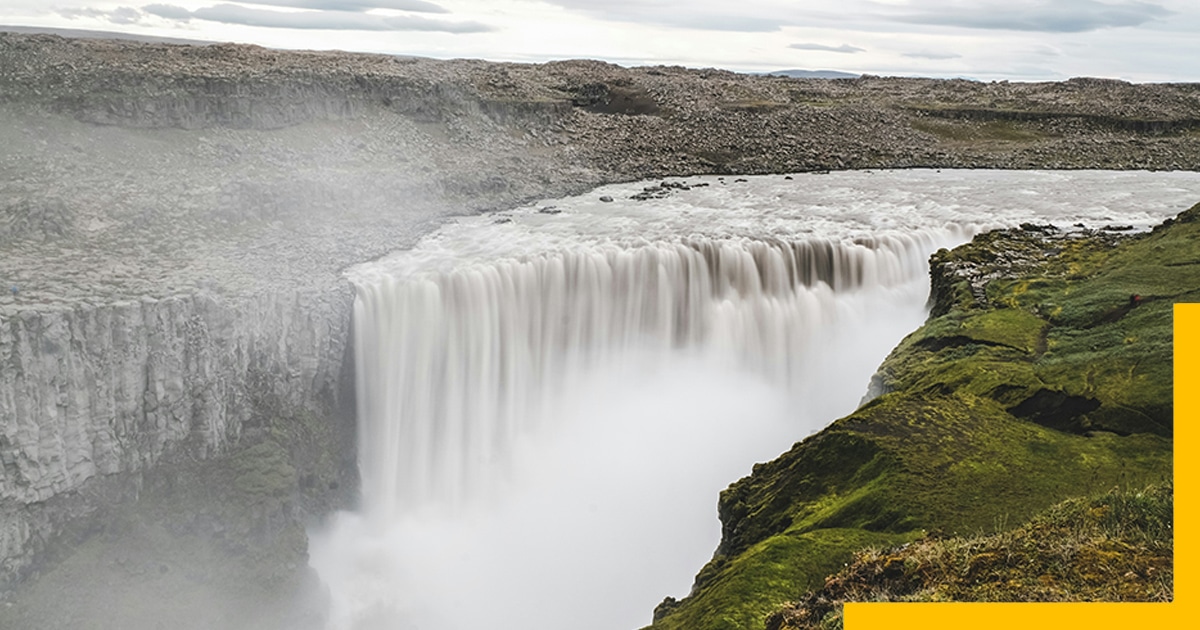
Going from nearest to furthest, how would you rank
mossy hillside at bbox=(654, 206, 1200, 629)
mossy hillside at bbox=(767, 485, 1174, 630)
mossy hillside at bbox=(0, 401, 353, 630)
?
mossy hillside at bbox=(767, 485, 1174, 630), mossy hillside at bbox=(654, 206, 1200, 629), mossy hillside at bbox=(0, 401, 353, 630)

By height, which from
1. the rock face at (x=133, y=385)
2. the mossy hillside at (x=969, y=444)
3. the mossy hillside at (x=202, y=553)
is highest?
the mossy hillside at (x=969, y=444)

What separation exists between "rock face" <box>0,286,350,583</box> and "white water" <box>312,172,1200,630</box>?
246 cm

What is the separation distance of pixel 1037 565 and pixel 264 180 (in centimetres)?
2912

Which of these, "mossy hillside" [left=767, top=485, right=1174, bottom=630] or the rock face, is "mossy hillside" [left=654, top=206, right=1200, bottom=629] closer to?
"mossy hillside" [left=767, top=485, right=1174, bottom=630]

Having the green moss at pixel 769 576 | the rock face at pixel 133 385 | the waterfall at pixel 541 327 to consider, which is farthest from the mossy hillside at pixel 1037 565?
the waterfall at pixel 541 327

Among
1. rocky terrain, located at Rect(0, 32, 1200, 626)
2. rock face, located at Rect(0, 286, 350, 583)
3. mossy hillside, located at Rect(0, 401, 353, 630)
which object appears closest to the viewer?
rock face, located at Rect(0, 286, 350, 583)

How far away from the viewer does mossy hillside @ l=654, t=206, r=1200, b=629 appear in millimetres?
9875

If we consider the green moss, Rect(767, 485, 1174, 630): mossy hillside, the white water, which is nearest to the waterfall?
the white water

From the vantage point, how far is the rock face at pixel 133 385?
18031mm

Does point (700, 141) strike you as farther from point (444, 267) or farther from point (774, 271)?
point (444, 267)

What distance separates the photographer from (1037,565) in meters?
7.22

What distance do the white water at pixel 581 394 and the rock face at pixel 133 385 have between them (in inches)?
96.9

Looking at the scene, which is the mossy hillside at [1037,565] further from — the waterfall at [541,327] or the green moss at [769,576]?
the waterfall at [541,327]

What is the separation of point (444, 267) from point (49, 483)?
1173cm
